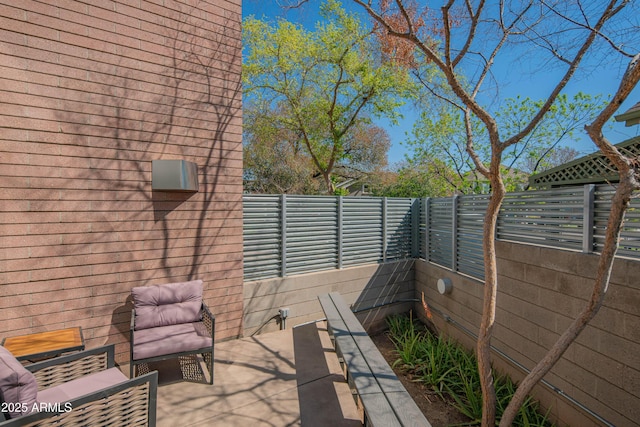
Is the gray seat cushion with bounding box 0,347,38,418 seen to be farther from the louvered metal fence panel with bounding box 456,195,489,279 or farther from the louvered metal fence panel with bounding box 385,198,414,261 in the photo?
the louvered metal fence panel with bounding box 385,198,414,261

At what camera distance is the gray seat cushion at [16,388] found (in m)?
1.82

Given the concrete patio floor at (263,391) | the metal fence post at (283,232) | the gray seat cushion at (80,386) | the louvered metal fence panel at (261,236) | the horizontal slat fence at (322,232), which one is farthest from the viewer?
the metal fence post at (283,232)

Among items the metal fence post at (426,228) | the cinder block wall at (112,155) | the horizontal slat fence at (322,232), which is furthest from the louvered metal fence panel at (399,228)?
the cinder block wall at (112,155)

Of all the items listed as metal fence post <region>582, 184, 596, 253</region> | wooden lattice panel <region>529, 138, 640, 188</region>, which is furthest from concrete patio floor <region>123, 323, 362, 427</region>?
wooden lattice panel <region>529, 138, 640, 188</region>

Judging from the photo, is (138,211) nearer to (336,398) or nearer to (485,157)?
(336,398)

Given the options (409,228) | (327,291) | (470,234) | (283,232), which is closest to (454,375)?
(470,234)

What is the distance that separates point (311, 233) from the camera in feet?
17.2

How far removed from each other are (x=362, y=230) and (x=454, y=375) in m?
2.68

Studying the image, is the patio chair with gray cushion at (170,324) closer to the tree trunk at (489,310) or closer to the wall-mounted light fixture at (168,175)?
the wall-mounted light fixture at (168,175)

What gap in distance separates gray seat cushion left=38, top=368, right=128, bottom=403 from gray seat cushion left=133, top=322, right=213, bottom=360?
0.48 meters

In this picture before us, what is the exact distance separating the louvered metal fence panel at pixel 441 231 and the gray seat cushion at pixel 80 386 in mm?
4913

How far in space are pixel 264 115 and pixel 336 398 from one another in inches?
414

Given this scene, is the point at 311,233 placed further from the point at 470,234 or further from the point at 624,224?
the point at 624,224

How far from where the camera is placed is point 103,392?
6.64 feet
